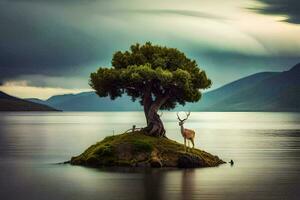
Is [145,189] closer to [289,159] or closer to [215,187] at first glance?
[215,187]

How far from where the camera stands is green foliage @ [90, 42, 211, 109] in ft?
220

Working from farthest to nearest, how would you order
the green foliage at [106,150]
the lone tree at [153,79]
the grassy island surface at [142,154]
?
the lone tree at [153,79], the green foliage at [106,150], the grassy island surface at [142,154]

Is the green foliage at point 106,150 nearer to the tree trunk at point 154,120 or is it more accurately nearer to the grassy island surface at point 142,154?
the grassy island surface at point 142,154

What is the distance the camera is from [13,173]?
60281mm

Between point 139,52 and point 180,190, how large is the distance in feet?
87.9

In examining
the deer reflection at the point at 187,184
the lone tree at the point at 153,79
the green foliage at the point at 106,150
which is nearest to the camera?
the deer reflection at the point at 187,184

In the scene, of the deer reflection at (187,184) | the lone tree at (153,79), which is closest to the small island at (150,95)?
the lone tree at (153,79)

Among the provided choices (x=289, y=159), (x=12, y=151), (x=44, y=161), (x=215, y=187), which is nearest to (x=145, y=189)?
(x=215, y=187)

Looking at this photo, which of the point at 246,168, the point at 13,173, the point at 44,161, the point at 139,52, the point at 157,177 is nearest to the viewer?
the point at 157,177

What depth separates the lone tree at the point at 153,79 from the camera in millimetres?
67188

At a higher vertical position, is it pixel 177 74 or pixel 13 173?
pixel 177 74

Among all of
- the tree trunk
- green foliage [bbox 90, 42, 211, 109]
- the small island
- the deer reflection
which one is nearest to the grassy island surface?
the small island

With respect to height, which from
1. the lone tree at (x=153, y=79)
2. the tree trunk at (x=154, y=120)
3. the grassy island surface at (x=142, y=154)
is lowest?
the grassy island surface at (x=142, y=154)

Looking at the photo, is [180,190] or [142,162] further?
[142,162]
